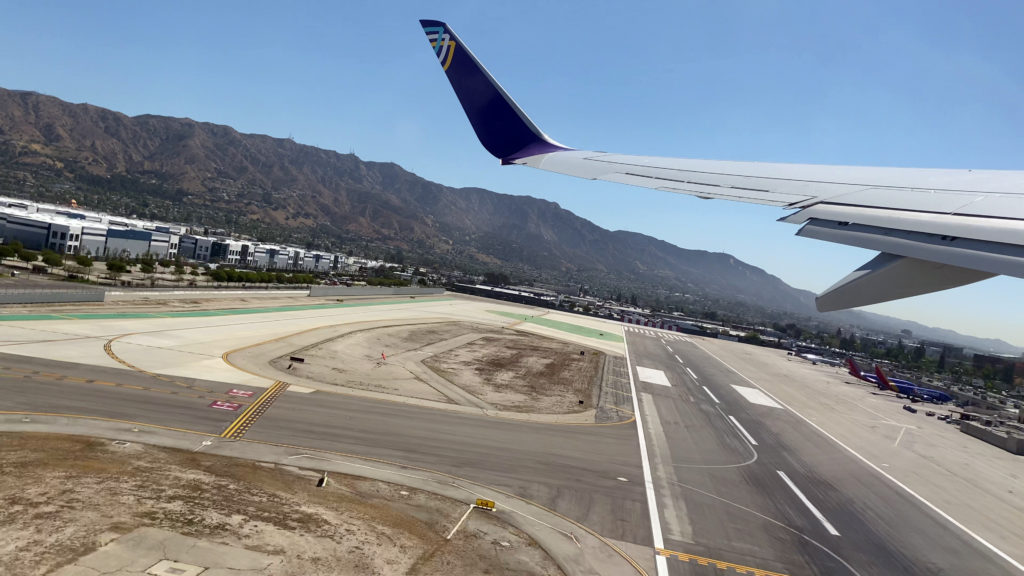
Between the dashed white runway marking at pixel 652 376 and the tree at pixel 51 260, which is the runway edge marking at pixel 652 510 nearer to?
the dashed white runway marking at pixel 652 376

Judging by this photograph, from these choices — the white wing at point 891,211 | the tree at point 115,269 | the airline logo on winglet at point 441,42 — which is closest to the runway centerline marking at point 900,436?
the white wing at point 891,211

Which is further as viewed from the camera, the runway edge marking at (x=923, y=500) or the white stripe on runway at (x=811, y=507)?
the white stripe on runway at (x=811, y=507)

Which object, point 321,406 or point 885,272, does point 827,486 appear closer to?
point 885,272

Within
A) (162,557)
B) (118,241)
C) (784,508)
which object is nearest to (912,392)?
(784,508)

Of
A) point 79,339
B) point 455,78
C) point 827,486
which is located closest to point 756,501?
point 827,486

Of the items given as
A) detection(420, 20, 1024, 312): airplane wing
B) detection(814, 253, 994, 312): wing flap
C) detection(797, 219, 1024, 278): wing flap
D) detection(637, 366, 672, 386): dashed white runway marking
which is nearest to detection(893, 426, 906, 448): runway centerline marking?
detection(637, 366, 672, 386): dashed white runway marking

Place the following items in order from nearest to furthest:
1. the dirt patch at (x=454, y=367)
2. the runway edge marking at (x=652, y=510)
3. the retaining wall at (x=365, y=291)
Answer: the runway edge marking at (x=652, y=510), the dirt patch at (x=454, y=367), the retaining wall at (x=365, y=291)

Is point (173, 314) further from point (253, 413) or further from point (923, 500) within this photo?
point (923, 500)
